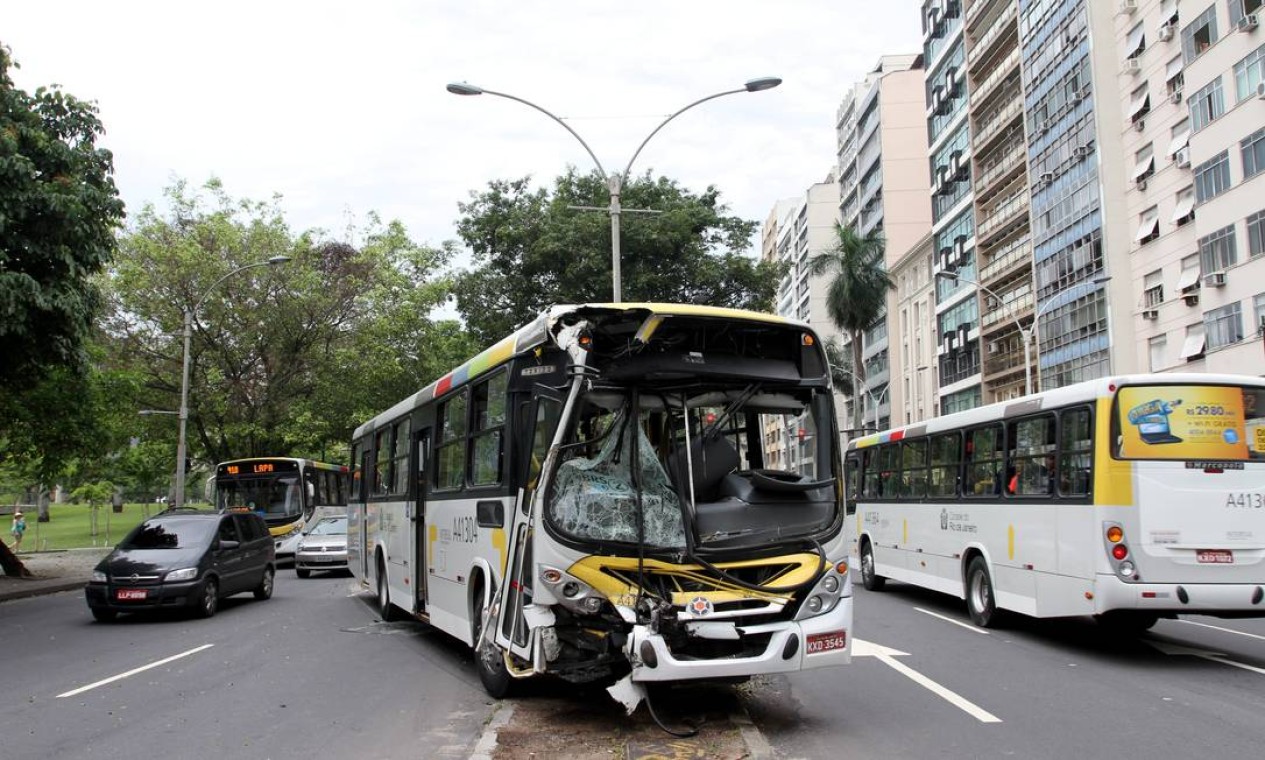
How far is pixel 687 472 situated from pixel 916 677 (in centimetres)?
375

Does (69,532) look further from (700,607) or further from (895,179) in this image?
(700,607)

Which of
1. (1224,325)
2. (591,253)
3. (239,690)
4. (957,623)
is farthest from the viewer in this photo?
(1224,325)

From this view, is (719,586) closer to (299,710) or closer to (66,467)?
(299,710)

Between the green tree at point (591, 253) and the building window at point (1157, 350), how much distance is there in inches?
626

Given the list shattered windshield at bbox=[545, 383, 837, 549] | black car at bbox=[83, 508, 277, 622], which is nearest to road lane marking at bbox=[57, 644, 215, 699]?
black car at bbox=[83, 508, 277, 622]

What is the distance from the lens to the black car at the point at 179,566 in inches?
594

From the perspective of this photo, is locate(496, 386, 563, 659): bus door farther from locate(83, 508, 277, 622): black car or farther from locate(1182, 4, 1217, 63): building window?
locate(1182, 4, 1217, 63): building window

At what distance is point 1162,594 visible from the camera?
10047 millimetres

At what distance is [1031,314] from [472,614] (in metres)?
44.9

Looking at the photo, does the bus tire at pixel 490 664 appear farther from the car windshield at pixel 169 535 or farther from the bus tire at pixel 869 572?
the bus tire at pixel 869 572

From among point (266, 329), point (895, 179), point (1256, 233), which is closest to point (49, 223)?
point (266, 329)

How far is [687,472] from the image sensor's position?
7.48 meters

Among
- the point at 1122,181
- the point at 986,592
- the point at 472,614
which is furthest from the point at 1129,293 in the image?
the point at 472,614

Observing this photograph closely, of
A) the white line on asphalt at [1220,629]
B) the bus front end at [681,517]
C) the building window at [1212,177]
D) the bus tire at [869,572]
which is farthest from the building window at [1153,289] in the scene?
the bus front end at [681,517]
